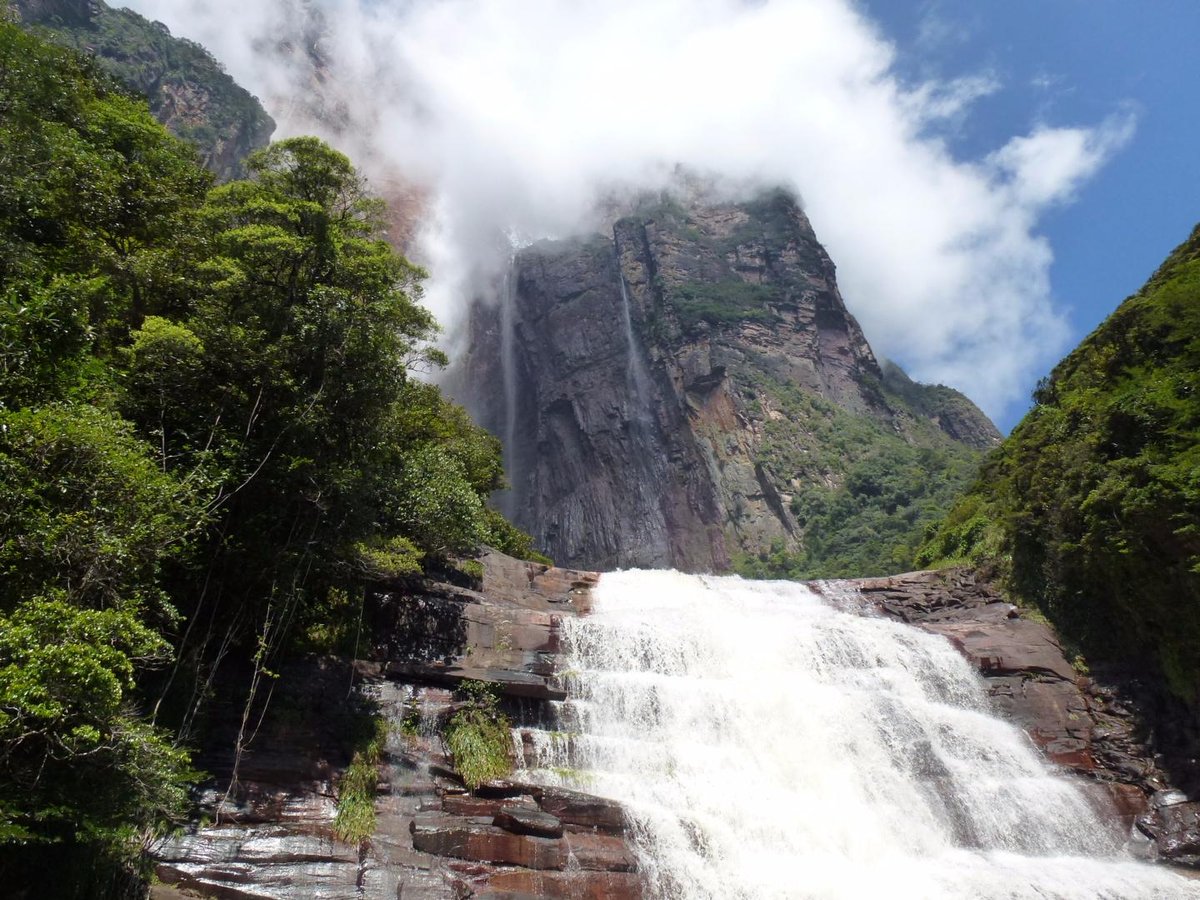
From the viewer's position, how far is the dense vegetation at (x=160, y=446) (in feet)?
24.8

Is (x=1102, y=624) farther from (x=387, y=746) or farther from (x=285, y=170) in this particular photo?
(x=285, y=170)

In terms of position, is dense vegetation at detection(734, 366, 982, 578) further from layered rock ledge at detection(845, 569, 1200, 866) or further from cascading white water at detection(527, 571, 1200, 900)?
cascading white water at detection(527, 571, 1200, 900)

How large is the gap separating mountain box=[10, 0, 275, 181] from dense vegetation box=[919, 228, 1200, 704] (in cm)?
6422

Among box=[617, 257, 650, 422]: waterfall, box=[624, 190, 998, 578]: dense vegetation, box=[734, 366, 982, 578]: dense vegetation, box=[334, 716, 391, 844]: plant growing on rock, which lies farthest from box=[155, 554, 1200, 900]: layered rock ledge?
box=[617, 257, 650, 422]: waterfall

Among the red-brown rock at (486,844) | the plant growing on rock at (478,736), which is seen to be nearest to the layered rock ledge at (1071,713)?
the red-brown rock at (486,844)

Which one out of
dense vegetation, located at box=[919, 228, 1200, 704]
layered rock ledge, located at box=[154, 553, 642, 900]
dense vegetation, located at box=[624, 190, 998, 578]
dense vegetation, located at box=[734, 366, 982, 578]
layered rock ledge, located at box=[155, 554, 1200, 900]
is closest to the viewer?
layered rock ledge, located at box=[154, 553, 642, 900]

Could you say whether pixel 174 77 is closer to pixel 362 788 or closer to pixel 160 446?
pixel 160 446

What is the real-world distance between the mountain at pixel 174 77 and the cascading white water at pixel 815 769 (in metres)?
62.0

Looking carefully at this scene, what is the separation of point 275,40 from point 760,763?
124 metres

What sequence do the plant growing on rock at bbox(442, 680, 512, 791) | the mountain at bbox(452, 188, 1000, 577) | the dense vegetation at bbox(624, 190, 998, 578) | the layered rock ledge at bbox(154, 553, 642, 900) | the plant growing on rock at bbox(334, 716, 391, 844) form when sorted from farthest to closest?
the mountain at bbox(452, 188, 1000, 577)
the dense vegetation at bbox(624, 190, 998, 578)
the plant growing on rock at bbox(442, 680, 512, 791)
the plant growing on rock at bbox(334, 716, 391, 844)
the layered rock ledge at bbox(154, 553, 642, 900)

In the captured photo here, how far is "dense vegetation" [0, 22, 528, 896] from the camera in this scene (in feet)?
24.8

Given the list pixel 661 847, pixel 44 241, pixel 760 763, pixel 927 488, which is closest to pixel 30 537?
pixel 44 241

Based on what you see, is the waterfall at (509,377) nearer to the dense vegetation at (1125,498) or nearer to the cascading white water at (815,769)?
the dense vegetation at (1125,498)

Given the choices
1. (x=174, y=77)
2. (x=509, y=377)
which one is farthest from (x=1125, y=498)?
(x=174, y=77)
